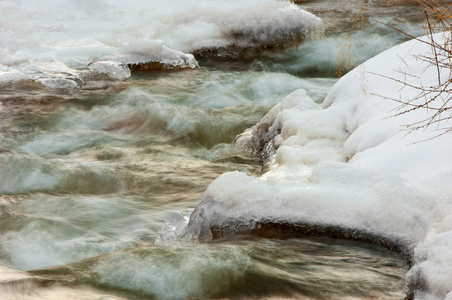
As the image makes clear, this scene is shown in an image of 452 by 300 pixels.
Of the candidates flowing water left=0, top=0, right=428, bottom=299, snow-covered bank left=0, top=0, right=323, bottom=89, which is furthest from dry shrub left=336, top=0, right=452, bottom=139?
snow-covered bank left=0, top=0, right=323, bottom=89

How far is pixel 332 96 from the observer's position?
468cm

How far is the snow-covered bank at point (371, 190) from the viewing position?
8.29 ft

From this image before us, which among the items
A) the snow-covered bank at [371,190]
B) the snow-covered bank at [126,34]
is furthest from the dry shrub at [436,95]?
the snow-covered bank at [126,34]

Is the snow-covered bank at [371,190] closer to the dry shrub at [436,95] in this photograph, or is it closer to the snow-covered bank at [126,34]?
the dry shrub at [436,95]

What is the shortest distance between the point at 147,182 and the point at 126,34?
5.12 m

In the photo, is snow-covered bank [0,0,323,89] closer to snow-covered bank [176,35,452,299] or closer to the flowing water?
the flowing water

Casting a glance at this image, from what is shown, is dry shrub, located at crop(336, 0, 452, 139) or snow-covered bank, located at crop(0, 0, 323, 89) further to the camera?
snow-covered bank, located at crop(0, 0, 323, 89)

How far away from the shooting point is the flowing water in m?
2.51

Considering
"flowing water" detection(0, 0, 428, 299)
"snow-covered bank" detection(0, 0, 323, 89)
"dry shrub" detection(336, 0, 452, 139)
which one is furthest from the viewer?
"snow-covered bank" detection(0, 0, 323, 89)

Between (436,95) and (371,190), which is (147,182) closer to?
(371,190)

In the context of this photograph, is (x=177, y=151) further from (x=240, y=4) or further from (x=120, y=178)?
(x=240, y=4)

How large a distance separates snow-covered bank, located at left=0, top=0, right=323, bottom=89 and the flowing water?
0.09 meters

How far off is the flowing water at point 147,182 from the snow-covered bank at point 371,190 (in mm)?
142

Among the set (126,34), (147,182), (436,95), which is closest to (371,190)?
(436,95)
